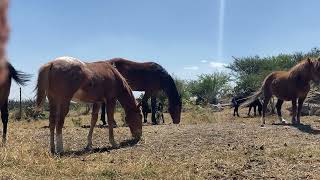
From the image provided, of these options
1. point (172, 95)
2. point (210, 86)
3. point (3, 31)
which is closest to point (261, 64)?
point (210, 86)

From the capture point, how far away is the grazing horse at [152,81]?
14.8m

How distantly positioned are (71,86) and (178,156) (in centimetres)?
236

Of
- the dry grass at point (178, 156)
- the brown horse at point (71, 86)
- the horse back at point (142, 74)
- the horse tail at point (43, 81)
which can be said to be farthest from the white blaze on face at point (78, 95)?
the horse back at point (142, 74)

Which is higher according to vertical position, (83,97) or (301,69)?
(301,69)

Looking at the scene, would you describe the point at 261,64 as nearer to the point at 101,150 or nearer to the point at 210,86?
the point at 210,86

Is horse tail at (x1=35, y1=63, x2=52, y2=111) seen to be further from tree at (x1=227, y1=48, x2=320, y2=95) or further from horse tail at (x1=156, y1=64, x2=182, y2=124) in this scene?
tree at (x1=227, y1=48, x2=320, y2=95)

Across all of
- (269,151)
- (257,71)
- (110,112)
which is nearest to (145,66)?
(110,112)

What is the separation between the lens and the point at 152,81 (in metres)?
15.2

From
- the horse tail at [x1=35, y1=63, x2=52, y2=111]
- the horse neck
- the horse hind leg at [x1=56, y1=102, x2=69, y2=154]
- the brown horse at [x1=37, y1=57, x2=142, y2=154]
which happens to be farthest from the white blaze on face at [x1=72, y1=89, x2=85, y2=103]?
the horse neck

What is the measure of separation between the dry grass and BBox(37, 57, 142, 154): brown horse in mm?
677

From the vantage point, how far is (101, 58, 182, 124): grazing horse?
1478cm

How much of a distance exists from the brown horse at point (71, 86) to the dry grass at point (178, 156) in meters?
0.68

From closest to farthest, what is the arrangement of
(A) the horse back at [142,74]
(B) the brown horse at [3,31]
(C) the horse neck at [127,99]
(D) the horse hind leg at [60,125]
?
1. (B) the brown horse at [3,31]
2. (D) the horse hind leg at [60,125]
3. (C) the horse neck at [127,99]
4. (A) the horse back at [142,74]

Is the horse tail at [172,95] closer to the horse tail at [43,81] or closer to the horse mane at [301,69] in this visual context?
the horse mane at [301,69]
